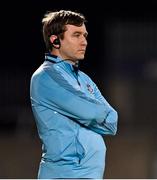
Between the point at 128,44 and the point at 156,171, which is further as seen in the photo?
the point at 128,44

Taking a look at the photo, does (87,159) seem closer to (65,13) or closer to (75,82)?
(75,82)

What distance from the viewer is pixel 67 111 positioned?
2852 millimetres

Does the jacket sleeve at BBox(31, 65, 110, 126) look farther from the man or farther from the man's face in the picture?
the man's face

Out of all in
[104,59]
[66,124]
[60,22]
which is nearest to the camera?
[66,124]

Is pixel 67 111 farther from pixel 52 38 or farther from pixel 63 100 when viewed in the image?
pixel 52 38

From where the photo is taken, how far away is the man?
2828mm

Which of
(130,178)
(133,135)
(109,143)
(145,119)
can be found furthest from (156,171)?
(145,119)

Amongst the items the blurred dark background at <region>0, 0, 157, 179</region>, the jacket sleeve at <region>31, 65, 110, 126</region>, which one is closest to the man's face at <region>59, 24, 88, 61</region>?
the jacket sleeve at <region>31, 65, 110, 126</region>

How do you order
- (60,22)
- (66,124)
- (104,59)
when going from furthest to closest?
1. (104,59)
2. (60,22)
3. (66,124)

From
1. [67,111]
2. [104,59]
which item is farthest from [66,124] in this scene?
[104,59]

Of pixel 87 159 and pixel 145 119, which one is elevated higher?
pixel 87 159

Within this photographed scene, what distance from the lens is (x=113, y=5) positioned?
1231 cm

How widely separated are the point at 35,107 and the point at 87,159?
33cm

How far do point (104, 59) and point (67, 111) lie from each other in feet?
32.0
